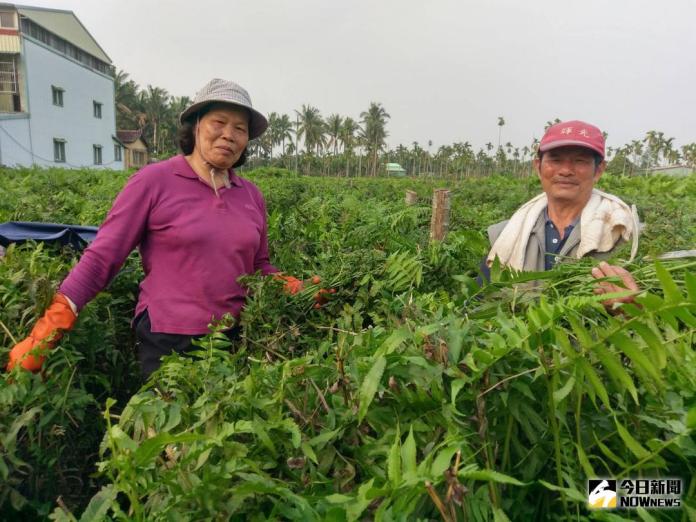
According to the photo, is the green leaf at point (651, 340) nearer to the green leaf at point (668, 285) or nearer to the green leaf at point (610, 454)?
the green leaf at point (668, 285)

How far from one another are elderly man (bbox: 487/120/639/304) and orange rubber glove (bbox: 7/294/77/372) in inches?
76.3

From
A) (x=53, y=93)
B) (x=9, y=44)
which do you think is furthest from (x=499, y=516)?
(x=53, y=93)

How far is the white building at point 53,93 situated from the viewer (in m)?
25.3

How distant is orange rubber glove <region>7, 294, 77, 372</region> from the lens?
187 cm

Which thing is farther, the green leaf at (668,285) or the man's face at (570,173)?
the man's face at (570,173)

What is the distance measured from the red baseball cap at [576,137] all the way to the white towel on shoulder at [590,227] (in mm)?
272

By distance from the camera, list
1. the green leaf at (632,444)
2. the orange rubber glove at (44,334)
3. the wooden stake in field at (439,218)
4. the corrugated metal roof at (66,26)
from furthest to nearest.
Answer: the corrugated metal roof at (66,26) → the wooden stake in field at (439,218) → the orange rubber glove at (44,334) → the green leaf at (632,444)

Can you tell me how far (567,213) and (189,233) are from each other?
78.2 inches

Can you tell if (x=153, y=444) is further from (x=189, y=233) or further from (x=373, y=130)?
(x=373, y=130)

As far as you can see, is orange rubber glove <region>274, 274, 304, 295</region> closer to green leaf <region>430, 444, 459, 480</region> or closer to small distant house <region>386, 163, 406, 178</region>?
green leaf <region>430, 444, 459, 480</region>

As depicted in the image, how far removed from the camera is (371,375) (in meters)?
0.90

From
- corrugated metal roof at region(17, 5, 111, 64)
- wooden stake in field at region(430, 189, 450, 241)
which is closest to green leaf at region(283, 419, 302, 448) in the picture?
wooden stake in field at region(430, 189, 450, 241)

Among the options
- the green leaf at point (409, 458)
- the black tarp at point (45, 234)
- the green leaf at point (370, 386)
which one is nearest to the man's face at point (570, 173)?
the green leaf at point (370, 386)

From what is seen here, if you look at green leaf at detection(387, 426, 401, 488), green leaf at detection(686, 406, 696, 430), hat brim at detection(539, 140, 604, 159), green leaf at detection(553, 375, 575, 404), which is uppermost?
hat brim at detection(539, 140, 604, 159)
